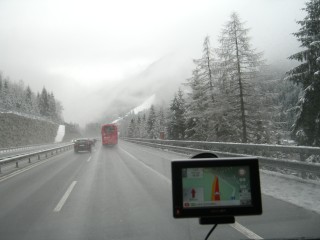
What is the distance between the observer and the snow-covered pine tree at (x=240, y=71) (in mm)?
30031

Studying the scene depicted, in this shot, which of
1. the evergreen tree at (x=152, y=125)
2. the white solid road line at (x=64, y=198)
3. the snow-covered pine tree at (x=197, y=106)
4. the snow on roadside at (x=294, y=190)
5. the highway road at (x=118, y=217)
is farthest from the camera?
the evergreen tree at (x=152, y=125)

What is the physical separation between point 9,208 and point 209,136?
92.7 ft

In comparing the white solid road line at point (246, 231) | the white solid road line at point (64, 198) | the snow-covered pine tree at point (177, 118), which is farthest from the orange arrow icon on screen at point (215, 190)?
the snow-covered pine tree at point (177, 118)

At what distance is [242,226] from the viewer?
19.3 feet

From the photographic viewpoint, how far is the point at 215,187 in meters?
2.50

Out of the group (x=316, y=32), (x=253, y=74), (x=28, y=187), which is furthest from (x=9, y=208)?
(x=253, y=74)

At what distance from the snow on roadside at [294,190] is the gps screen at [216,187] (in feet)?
16.5

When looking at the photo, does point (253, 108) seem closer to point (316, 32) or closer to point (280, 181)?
point (316, 32)

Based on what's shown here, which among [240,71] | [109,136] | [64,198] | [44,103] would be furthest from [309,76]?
[44,103]

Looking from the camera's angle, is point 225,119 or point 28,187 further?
point 225,119

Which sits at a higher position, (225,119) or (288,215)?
(225,119)

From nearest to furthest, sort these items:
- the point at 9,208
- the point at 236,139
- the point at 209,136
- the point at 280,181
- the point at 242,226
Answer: the point at 242,226
the point at 9,208
the point at 280,181
the point at 236,139
the point at 209,136

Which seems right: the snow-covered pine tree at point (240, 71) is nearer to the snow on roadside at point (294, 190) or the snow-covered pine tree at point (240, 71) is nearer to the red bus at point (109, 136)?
the snow on roadside at point (294, 190)

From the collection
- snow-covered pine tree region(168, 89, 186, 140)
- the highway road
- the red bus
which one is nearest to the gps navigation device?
the highway road
